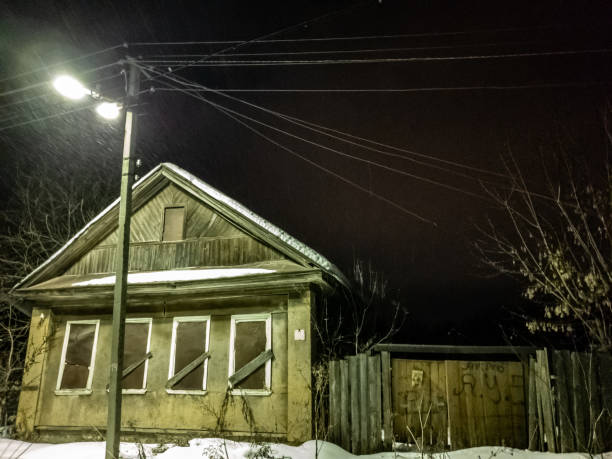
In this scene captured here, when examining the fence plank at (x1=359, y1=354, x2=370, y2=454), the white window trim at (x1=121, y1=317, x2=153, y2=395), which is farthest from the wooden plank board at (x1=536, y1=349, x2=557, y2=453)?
the white window trim at (x1=121, y1=317, x2=153, y2=395)

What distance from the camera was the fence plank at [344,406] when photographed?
8578 millimetres

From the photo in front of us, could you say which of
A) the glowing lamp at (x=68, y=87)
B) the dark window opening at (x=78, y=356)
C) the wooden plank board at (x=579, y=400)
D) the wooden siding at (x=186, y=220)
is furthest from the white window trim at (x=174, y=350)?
the wooden plank board at (x=579, y=400)

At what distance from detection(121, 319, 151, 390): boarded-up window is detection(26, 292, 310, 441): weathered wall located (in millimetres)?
189

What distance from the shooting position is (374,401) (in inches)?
337

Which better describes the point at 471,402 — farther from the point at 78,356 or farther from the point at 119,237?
the point at 78,356

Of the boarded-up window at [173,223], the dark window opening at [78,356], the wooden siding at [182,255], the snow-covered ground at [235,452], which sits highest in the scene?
the boarded-up window at [173,223]

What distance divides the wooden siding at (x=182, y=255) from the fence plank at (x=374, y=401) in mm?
3418

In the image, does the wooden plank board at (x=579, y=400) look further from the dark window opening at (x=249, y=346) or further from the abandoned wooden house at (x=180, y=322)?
the dark window opening at (x=249, y=346)

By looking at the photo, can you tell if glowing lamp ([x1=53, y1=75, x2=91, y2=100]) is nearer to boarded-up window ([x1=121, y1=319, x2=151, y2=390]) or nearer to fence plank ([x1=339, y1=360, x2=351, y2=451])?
boarded-up window ([x1=121, y1=319, x2=151, y2=390])

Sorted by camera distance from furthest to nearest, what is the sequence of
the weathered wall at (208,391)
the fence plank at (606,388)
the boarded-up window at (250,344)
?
the boarded-up window at (250,344), the weathered wall at (208,391), the fence plank at (606,388)

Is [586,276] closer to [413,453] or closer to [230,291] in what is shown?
[413,453]

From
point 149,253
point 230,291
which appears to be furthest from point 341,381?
point 149,253

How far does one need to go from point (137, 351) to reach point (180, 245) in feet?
9.51

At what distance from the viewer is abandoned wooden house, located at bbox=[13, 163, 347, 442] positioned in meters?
9.80
